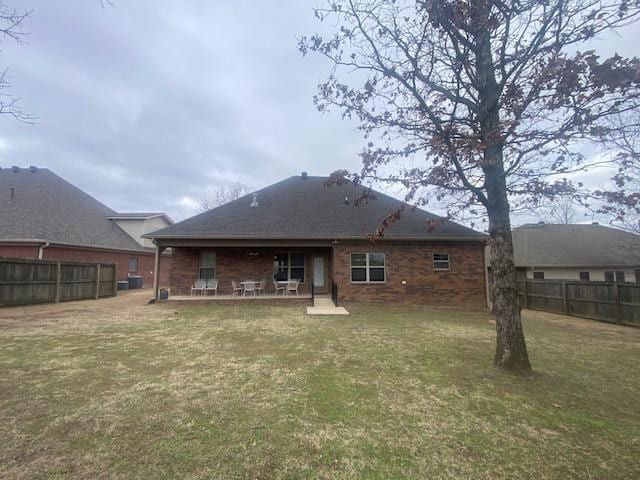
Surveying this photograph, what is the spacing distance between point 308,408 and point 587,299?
515 inches

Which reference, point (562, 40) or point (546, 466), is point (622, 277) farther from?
point (546, 466)

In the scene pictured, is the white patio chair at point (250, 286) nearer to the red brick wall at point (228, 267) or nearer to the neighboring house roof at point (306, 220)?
the red brick wall at point (228, 267)

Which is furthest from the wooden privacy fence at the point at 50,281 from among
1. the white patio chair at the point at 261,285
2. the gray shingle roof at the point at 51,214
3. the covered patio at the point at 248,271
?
the white patio chair at the point at 261,285

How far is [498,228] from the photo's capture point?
595cm

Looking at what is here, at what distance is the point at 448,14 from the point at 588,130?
9.53ft

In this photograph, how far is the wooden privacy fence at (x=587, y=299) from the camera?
10.9 metres

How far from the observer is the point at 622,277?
2178 cm

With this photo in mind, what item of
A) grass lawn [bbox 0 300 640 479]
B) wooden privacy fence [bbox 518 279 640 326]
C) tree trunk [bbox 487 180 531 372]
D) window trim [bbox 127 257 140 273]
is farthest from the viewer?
window trim [bbox 127 257 140 273]

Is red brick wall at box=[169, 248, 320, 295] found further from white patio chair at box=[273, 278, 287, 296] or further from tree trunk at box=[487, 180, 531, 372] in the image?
tree trunk at box=[487, 180, 531, 372]

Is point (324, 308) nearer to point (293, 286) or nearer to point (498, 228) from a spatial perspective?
point (293, 286)

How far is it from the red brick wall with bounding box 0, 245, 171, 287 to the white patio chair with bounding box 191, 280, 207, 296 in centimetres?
538

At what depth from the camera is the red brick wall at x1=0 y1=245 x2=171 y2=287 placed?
16156 millimetres

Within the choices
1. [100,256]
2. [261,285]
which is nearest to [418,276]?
[261,285]

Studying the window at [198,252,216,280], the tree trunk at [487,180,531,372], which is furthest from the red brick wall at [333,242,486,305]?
the tree trunk at [487,180,531,372]
